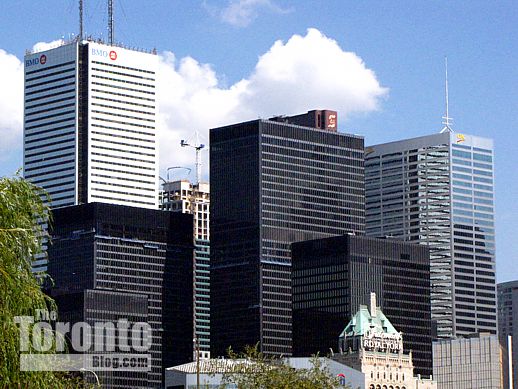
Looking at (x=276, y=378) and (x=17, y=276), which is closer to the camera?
(x=17, y=276)

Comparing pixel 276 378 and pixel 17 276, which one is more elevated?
pixel 17 276

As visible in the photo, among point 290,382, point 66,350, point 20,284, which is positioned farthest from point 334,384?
point 20,284

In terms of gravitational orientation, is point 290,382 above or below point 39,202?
below

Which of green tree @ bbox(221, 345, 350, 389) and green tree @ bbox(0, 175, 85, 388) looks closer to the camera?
green tree @ bbox(0, 175, 85, 388)

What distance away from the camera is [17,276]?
65.4m

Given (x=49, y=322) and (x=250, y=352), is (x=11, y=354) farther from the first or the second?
(x=250, y=352)

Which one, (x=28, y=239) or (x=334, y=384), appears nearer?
(x=28, y=239)

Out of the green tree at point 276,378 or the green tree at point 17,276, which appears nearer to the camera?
the green tree at point 17,276

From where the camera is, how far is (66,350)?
71562 millimetres

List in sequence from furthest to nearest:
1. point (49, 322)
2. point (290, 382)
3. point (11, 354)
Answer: point (290, 382)
point (49, 322)
point (11, 354)

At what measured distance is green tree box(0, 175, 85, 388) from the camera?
63375mm

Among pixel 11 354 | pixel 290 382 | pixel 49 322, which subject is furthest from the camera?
pixel 290 382

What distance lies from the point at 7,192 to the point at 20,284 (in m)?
4.90

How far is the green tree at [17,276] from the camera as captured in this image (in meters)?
63.4
